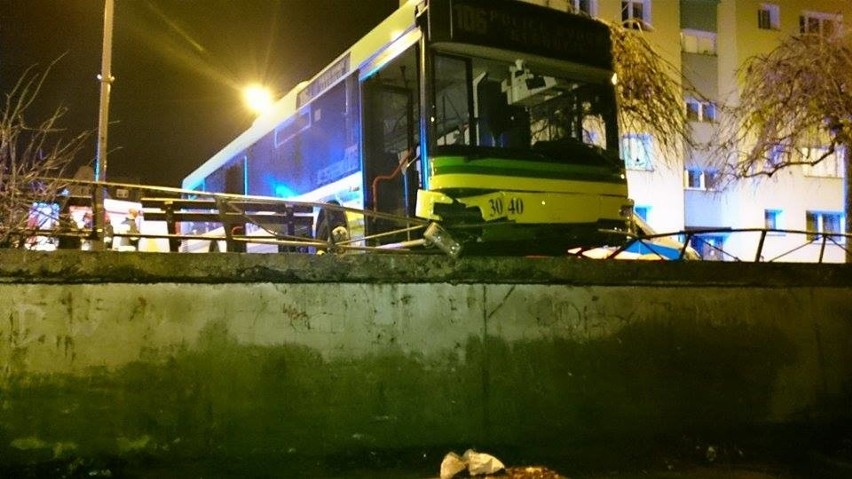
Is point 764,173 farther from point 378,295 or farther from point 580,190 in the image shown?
point 378,295

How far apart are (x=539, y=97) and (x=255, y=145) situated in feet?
23.0

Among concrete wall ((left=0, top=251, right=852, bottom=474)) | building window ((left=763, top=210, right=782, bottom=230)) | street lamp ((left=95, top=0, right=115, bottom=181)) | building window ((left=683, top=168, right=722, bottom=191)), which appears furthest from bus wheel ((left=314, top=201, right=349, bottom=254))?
building window ((left=763, top=210, right=782, bottom=230))

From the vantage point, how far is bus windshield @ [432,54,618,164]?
24.0ft

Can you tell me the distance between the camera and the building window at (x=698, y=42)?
25328 mm

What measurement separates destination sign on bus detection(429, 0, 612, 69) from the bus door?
3.00 feet

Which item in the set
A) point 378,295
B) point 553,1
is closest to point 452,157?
point 378,295

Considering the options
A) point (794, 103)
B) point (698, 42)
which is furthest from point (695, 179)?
point (794, 103)

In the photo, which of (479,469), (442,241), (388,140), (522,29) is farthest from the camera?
(388,140)

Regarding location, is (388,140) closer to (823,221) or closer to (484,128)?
(484,128)

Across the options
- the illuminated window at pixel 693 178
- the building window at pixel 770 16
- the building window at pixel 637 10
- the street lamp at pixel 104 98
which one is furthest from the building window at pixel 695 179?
the street lamp at pixel 104 98

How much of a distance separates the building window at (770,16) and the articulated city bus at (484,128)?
2176 cm

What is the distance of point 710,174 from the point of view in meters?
22.9

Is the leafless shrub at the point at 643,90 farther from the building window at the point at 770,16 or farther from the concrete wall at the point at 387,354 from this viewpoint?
the building window at the point at 770,16

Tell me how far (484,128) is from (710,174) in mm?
17752
